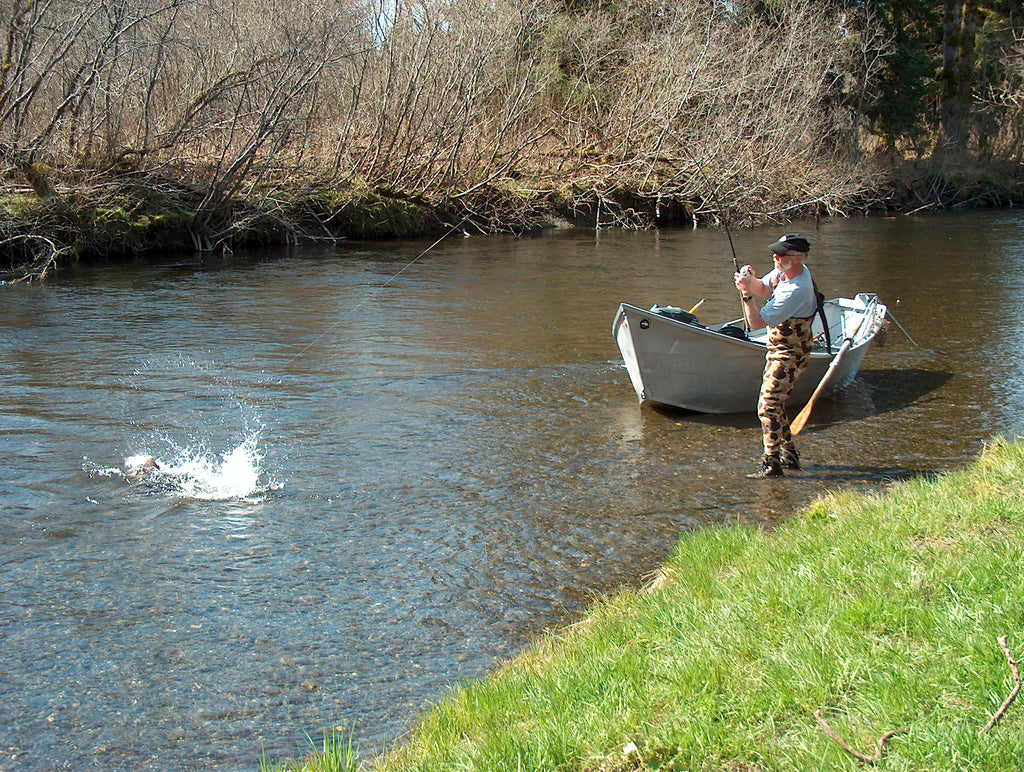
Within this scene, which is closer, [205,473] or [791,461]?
[205,473]

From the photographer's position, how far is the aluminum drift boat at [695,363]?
33.0 ft

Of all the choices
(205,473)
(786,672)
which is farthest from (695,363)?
(786,672)

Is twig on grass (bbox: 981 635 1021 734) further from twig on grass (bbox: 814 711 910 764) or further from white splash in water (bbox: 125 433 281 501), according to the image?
white splash in water (bbox: 125 433 281 501)

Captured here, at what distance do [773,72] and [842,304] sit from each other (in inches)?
808

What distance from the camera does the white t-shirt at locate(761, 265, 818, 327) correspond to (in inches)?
324

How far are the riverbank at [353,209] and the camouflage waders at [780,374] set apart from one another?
7.22 m

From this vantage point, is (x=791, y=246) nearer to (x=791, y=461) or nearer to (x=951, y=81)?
(x=791, y=461)

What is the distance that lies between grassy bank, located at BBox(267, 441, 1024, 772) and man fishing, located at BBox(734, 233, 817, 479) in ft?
10.2

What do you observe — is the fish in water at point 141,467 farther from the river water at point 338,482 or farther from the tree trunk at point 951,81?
the tree trunk at point 951,81

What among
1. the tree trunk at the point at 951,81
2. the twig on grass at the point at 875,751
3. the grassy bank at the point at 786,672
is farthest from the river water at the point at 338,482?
the tree trunk at the point at 951,81

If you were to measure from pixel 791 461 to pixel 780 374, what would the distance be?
2.59ft

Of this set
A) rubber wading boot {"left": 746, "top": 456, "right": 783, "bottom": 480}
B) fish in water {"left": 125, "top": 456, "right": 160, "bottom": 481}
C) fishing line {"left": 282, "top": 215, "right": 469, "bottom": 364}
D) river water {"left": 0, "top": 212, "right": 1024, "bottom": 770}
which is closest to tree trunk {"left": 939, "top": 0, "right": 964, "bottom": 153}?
river water {"left": 0, "top": 212, "right": 1024, "bottom": 770}

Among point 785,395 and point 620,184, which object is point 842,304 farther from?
point 620,184

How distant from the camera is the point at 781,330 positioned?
28.1 feet
